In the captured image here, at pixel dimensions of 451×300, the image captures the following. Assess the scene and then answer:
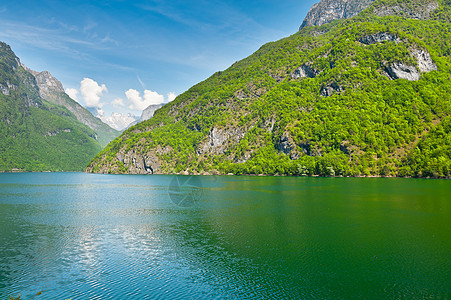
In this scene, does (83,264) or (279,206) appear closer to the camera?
(83,264)

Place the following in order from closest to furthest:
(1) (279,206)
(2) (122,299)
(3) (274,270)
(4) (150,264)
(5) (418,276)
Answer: (2) (122,299) < (5) (418,276) < (3) (274,270) < (4) (150,264) < (1) (279,206)

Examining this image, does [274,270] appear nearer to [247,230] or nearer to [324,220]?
[247,230]

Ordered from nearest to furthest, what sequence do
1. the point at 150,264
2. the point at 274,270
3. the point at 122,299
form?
1. the point at 122,299
2. the point at 274,270
3. the point at 150,264

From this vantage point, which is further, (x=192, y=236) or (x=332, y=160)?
(x=332, y=160)

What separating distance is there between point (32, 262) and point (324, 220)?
41278 millimetres

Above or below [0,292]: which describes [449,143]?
above

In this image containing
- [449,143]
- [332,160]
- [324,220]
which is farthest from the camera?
[332,160]

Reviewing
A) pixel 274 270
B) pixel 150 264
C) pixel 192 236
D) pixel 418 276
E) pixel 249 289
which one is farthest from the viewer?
pixel 192 236

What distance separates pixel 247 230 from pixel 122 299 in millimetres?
22929

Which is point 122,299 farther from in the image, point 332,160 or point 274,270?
point 332,160

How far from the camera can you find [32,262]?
27.1 m

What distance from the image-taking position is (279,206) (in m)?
59.5

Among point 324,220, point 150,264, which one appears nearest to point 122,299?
point 150,264

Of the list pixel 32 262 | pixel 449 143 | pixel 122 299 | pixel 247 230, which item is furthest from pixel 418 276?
pixel 449 143
